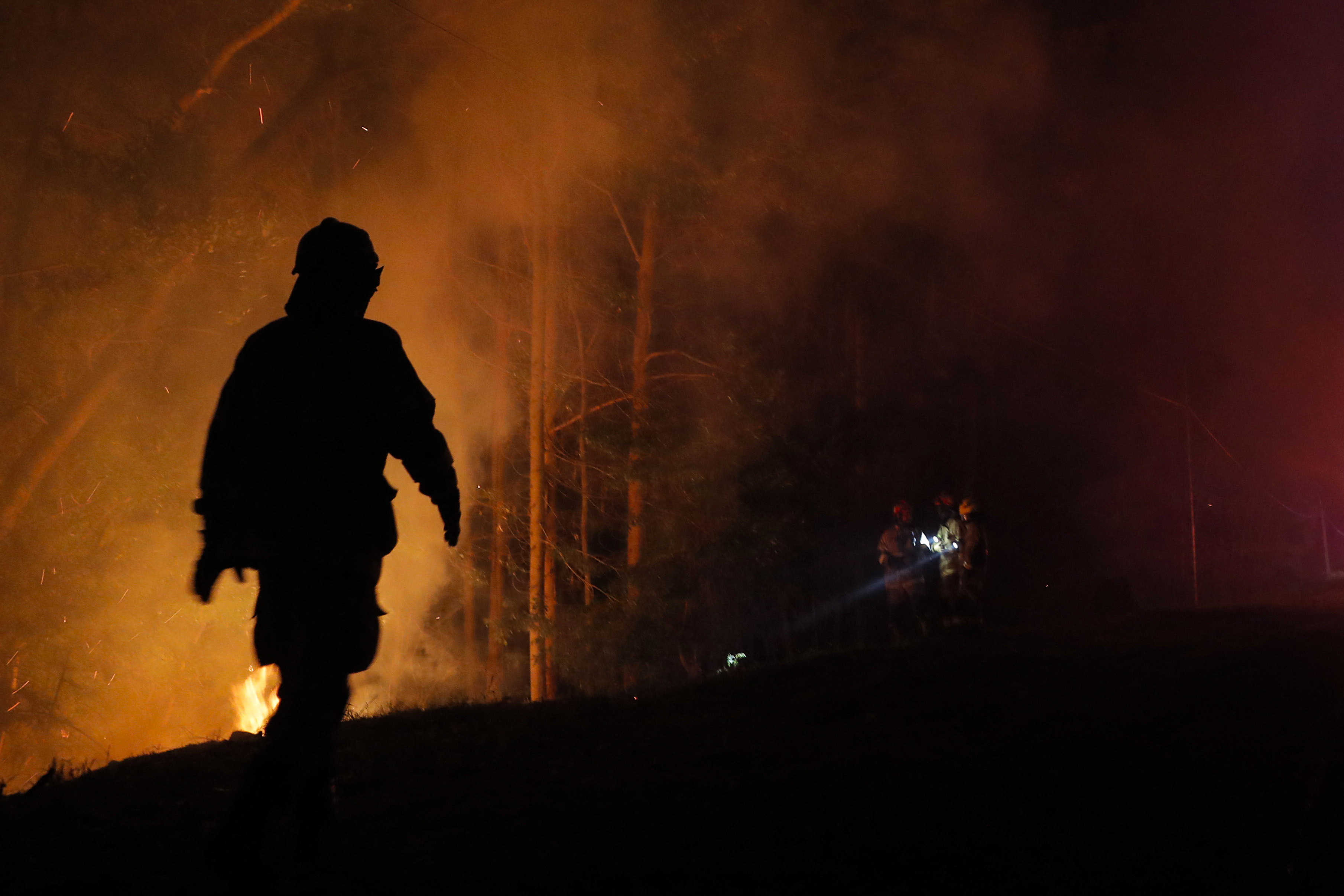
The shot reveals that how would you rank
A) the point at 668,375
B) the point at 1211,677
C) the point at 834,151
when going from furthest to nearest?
the point at 668,375
the point at 834,151
the point at 1211,677

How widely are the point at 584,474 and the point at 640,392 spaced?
153 cm

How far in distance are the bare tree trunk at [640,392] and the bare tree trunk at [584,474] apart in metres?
0.62

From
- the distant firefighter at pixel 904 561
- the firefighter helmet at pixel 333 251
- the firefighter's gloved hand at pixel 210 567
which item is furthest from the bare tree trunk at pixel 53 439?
the firefighter's gloved hand at pixel 210 567

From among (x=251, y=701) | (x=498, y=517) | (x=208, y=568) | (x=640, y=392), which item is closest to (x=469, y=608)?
(x=251, y=701)

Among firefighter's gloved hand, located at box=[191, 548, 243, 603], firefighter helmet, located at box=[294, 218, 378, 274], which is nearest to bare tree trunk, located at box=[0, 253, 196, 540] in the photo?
firefighter helmet, located at box=[294, 218, 378, 274]

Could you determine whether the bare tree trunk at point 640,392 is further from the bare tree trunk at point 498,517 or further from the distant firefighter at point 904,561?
the distant firefighter at point 904,561

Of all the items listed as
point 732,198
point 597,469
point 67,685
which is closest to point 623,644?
point 597,469

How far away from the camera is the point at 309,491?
2395 millimetres

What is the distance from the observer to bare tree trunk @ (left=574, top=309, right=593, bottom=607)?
48.4ft

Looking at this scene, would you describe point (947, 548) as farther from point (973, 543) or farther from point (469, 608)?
point (469, 608)

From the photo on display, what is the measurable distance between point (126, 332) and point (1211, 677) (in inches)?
628

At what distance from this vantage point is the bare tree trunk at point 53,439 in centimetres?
1644

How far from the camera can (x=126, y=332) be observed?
15969 mm

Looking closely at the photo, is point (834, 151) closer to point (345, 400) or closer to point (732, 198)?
point (732, 198)
